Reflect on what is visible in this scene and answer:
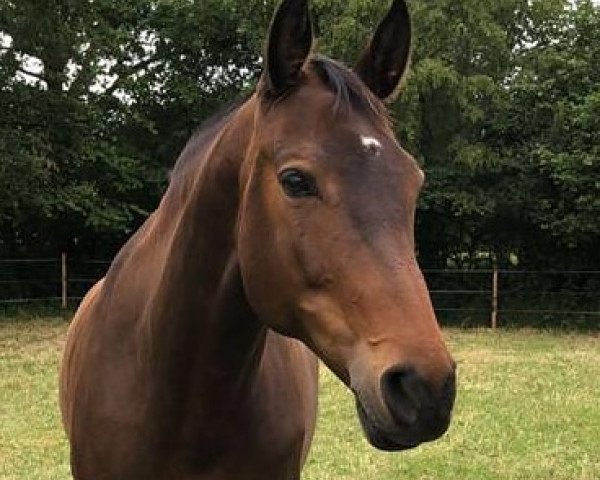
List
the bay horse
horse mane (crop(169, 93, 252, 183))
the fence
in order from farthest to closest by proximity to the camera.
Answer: the fence
horse mane (crop(169, 93, 252, 183))
the bay horse

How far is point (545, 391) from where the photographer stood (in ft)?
28.1

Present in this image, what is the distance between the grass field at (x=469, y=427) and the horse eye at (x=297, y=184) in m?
3.94

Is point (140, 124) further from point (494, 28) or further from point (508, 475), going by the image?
point (508, 475)

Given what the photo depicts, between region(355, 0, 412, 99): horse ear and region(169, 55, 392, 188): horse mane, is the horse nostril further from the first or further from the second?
region(355, 0, 412, 99): horse ear

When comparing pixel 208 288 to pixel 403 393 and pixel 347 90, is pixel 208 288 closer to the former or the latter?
pixel 347 90

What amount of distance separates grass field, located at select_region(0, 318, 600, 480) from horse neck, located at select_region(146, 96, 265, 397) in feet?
11.0

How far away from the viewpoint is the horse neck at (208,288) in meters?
2.15

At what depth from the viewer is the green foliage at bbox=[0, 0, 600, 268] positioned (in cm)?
1479

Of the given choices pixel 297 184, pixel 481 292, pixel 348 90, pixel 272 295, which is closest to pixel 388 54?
pixel 348 90

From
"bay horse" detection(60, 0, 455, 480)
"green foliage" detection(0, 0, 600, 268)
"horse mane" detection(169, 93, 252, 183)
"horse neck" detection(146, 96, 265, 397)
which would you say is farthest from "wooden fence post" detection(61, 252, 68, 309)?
"horse neck" detection(146, 96, 265, 397)

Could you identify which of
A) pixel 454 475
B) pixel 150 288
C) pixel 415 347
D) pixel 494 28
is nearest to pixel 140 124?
pixel 494 28

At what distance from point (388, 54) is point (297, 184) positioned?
1.56ft

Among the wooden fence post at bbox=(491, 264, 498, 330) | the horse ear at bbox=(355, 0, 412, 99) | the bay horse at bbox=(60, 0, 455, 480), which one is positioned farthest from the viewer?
the wooden fence post at bbox=(491, 264, 498, 330)

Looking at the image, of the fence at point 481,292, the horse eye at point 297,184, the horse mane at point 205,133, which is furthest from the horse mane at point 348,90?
the fence at point 481,292
